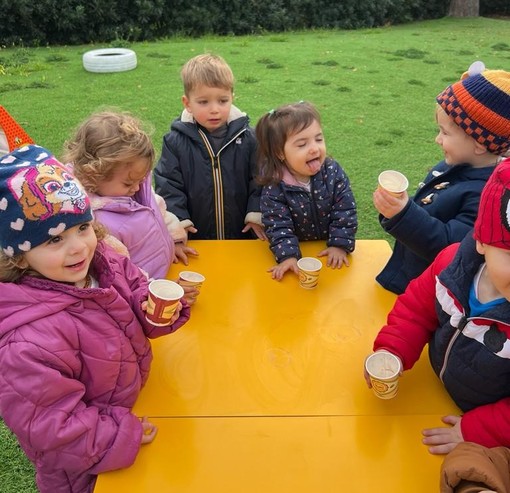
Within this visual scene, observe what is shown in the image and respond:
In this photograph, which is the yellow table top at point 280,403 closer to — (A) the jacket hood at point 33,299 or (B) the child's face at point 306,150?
(A) the jacket hood at point 33,299

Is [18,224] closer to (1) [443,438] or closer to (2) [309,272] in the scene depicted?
(2) [309,272]

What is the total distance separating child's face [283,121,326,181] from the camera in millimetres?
2691

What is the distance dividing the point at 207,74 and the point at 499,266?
1911 millimetres

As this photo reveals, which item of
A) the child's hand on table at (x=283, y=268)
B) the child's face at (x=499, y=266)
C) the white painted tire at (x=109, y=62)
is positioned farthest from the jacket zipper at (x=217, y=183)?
the white painted tire at (x=109, y=62)

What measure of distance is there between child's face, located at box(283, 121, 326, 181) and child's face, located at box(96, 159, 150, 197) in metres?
0.77

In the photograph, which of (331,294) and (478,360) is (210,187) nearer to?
(331,294)

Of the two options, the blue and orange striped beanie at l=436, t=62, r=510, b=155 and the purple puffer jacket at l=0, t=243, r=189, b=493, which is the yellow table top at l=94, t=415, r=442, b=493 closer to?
the purple puffer jacket at l=0, t=243, r=189, b=493

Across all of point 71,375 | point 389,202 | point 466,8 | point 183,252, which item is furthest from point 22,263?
point 466,8

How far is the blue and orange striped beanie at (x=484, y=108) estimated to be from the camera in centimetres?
214

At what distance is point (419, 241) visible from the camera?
219 cm

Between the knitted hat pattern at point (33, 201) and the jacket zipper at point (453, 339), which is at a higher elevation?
the knitted hat pattern at point (33, 201)

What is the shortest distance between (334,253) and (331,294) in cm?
34

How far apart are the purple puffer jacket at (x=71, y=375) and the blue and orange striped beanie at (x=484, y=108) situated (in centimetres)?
153

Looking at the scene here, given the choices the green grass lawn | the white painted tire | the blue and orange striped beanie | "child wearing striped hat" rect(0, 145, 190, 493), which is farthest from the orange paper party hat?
the white painted tire
